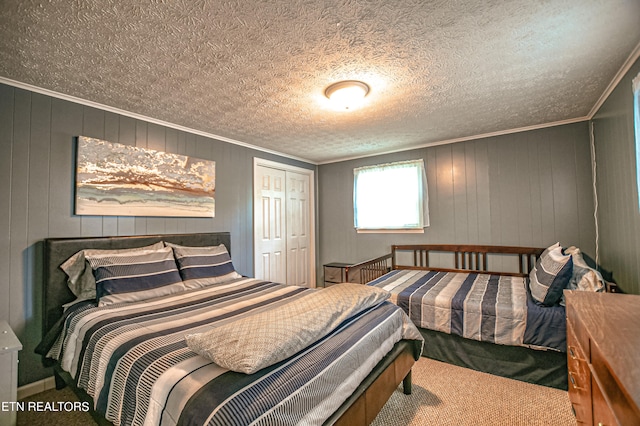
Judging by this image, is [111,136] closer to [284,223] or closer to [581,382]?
[284,223]

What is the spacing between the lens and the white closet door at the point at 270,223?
4.03 meters

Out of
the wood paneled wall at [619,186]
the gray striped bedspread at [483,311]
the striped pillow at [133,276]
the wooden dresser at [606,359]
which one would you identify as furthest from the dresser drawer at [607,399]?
the striped pillow at [133,276]

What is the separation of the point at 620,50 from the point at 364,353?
2522 millimetres

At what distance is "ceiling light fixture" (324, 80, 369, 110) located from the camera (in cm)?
219

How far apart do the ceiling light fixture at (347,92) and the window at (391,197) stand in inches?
76.6

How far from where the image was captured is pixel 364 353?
1.47 metres

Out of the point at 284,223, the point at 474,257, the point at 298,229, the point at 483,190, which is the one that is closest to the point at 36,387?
the point at 284,223

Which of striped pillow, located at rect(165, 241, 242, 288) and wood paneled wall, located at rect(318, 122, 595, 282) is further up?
wood paneled wall, located at rect(318, 122, 595, 282)

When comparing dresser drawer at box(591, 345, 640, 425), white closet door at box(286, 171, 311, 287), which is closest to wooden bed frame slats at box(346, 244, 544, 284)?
white closet door at box(286, 171, 311, 287)

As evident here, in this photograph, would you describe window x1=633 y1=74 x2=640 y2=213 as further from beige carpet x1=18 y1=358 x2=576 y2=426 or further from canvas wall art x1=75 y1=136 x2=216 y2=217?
canvas wall art x1=75 y1=136 x2=216 y2=217

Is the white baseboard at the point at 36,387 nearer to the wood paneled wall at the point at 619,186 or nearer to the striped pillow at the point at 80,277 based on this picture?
the striped pillow at the point at 80,277

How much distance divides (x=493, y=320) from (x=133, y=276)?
117 inches

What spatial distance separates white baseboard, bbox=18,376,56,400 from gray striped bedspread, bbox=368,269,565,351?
297 cm
